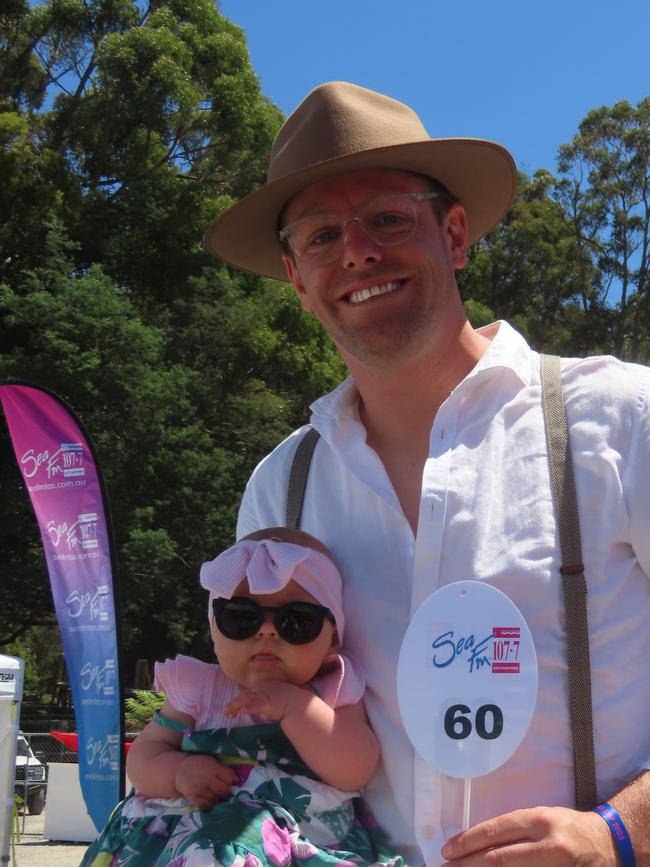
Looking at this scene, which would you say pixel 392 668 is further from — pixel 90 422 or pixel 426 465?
pixel 90 422

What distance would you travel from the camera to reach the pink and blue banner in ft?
28.6

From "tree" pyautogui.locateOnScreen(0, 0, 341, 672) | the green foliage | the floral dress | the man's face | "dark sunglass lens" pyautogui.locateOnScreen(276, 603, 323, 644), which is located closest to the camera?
the floral dress

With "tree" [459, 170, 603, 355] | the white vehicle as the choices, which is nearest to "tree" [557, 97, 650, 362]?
"tree" [459, 170, 603, 355]

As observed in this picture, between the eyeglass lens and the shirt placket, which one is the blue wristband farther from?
the eyeglass lens

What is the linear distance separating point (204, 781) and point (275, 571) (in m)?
0.40

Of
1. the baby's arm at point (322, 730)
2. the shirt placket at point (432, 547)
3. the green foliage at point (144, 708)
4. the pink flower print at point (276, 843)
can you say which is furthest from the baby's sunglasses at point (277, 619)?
the green foliage at point (144, 708)

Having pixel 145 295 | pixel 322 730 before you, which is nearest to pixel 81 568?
pixel 322 730

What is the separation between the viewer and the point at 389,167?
237 cm

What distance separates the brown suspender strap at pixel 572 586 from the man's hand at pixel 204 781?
62 cm

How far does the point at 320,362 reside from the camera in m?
25.2

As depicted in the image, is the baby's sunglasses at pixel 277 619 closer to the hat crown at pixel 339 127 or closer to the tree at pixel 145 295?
the hat crown at pixel 339 127

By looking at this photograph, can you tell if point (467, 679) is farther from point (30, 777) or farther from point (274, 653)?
point (30, 777)

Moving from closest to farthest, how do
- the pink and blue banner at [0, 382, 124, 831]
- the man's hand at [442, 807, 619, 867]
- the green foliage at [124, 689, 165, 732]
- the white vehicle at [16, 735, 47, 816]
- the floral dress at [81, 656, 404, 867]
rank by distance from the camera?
the man's hand at [442, 807, 619, 867] → the floral dress at [81, 656, 404, 867] → the pink and blue banner at [0, 382, 124, 831] → the green foliage at [124, 689, 165, 732] → the white vehicle at [16, 735, 47, 816]

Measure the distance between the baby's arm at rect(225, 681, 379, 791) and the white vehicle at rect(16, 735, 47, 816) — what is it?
1402cm
